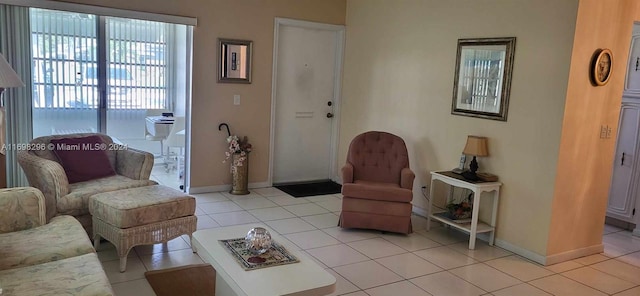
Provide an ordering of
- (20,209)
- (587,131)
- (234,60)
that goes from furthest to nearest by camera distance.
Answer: (234,60), (587,131), (20,209)

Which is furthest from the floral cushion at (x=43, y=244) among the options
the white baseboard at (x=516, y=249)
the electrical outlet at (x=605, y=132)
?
the electrical outlet at (x=605, y=132)

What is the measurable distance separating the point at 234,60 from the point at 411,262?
2.96m

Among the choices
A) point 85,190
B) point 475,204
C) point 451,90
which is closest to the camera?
point 85,190

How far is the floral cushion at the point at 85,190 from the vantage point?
3.37 meters

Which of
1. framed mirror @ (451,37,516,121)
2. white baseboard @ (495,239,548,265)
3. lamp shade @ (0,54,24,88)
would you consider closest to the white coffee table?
lamp shade @ (0,54,24,88)

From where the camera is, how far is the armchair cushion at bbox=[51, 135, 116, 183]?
3727mm

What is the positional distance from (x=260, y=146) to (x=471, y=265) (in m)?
2.87

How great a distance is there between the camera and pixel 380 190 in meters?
4.10

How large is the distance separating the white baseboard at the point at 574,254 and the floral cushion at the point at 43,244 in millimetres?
3327

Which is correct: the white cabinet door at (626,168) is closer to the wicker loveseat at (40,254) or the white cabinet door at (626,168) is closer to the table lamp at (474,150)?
the table lamp at (474,150)

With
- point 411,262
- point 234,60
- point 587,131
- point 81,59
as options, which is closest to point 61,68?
point 81,59

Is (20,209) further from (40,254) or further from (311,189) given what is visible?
(311,189)

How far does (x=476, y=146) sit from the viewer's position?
402 centimetres

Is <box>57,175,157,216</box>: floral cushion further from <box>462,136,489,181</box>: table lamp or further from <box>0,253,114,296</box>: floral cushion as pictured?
<box>462,136,489,181</box>: table lamp
